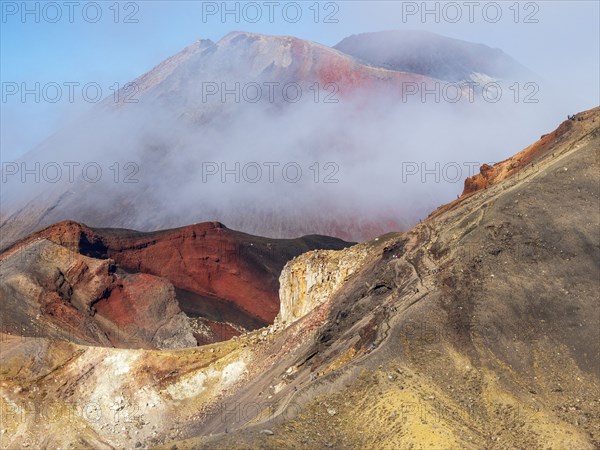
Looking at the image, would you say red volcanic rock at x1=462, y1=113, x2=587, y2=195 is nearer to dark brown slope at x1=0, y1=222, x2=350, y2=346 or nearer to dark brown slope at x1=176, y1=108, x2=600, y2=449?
dark brown slope at x1=176, y1=108, x2=600, y2=449

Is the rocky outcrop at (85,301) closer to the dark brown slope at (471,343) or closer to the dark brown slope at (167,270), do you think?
the dark brown slope at (167,270)

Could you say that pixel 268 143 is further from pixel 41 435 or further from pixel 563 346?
pixel 563 346

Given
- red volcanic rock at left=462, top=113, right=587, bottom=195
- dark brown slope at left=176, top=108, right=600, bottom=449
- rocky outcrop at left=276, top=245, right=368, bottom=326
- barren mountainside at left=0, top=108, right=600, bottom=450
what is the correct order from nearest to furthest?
dark brown slope at left=176, top=108, right=600, bottom=449, barren mountainside at left=0, top=108, right=600, bottom=450, red volcanic rock at left=462, top=113, right=587, bottom=195, rocky outcrop at left=276, top=245, right=368, bottom=326

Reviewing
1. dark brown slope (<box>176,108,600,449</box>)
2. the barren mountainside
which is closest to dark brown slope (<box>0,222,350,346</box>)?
the barren mountainside

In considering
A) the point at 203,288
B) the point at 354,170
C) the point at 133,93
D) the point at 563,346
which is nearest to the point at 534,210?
the point at 563,346

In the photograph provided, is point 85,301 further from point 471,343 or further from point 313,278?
point 471,343

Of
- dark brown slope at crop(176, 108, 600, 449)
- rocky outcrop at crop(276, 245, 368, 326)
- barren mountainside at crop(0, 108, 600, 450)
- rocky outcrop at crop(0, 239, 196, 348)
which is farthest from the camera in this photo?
rocky outcrop at crop(0, 239, 196, 348)
